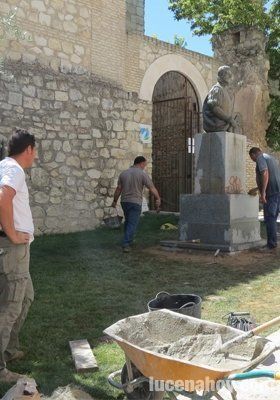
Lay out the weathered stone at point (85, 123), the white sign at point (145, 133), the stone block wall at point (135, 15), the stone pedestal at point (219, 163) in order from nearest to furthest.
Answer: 1. the stone pedestal at point (219, 163)
2. the weathered stone at point (85, 123)
3. the white sign at point (145, 133)
4. the stone block wall at point (135, 15)

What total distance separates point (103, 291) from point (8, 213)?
2.93 metres

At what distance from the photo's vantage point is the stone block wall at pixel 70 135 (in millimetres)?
10023

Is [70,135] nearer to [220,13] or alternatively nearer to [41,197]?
[41,197]

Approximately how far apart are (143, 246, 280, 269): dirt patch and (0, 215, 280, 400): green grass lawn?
0.02m

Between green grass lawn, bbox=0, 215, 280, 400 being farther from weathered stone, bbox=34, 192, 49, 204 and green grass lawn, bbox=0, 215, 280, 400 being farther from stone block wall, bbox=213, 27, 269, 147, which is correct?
stone block wall, bbox=213, 27, 269, 147

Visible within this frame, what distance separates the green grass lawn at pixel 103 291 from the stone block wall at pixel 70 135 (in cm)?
125

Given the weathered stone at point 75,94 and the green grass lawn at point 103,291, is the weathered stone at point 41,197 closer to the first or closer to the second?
the green grass lawn at point 103,291

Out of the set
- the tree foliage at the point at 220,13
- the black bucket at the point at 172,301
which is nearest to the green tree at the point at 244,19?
the tree foliage at the point at 220,13

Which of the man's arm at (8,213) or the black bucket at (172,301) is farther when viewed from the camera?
the black bucket at (172,301)

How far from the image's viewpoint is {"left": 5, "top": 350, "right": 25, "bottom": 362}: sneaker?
372cm

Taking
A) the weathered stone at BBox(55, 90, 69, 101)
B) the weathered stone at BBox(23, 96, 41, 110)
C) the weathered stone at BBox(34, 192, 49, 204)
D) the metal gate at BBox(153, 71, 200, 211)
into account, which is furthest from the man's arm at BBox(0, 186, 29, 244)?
the metal gate at BBox(153, 71, 200, 211)

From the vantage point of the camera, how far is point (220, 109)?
8695 mm

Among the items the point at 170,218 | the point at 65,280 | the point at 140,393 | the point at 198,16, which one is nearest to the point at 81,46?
the point at 170,218

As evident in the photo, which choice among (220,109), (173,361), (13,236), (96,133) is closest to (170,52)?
(96,133)
